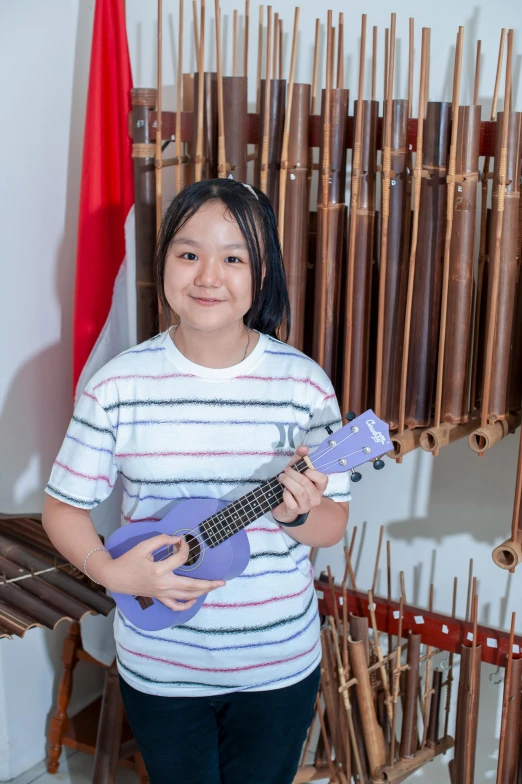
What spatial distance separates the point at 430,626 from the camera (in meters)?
2.00

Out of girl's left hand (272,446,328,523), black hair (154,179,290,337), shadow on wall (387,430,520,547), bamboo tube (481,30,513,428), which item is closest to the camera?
girl's left hand (272,446,328,523)

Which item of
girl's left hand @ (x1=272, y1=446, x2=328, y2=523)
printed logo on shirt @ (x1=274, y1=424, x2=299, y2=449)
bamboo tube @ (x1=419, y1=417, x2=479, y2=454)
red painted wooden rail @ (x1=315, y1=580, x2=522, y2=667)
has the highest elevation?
printed logo on shirt @ (x1=274, y1=424, x2=299, y2=449)

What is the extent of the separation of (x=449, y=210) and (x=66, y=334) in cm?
124

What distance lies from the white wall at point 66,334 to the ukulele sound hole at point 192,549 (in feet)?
3.27

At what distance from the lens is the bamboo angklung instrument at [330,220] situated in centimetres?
170

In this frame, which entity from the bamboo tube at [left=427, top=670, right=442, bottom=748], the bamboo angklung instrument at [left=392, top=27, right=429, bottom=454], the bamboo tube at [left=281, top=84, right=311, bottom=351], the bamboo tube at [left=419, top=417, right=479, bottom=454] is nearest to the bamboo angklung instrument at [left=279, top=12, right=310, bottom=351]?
the bamboo tube at [left=281, top=84, right=311, bottom=351]

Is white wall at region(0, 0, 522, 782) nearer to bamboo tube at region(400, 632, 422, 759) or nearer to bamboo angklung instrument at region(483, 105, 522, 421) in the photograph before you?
bamboo tube at region(400, 632, 422, 759)

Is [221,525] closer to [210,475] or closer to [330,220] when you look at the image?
[210,475]

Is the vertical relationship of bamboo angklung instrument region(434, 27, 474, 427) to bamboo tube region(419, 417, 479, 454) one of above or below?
above

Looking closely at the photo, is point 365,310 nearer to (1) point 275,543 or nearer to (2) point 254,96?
(1) point 275,543

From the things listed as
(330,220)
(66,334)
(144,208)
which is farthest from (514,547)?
(66,334)

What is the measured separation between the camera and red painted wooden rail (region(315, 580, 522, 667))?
192 centimetres

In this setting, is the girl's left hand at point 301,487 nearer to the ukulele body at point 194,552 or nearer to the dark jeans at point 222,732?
the ukulele body at point 194,552

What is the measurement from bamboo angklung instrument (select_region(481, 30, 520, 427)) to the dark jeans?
2.17ft
